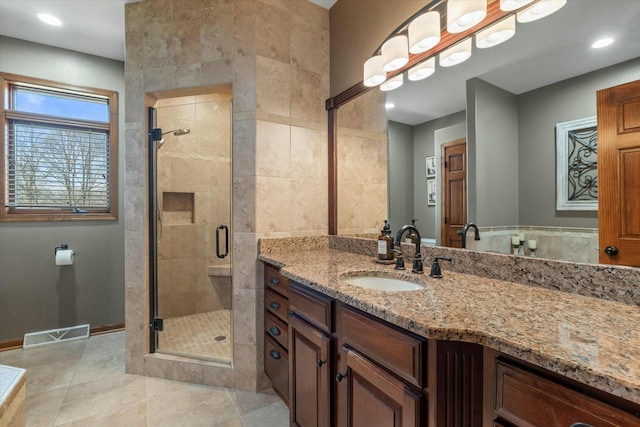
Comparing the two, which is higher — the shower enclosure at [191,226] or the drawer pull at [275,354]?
the shower enclosure at [191,226]

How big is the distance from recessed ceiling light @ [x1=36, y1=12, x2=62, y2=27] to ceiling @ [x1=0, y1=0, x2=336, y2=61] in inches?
1.3

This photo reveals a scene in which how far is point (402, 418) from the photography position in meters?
0.84

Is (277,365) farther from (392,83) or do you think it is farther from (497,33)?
(497,33)

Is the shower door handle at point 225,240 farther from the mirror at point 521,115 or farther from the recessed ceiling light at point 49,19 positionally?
the recessed ceiling light at point 49,19

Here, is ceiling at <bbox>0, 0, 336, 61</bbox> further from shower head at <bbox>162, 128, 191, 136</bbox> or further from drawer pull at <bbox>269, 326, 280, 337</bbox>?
drawer pull at <bbox>269, 326, 280, 337</bbox>

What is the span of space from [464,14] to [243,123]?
1.37 meters

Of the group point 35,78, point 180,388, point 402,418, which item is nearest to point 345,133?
point 402,418

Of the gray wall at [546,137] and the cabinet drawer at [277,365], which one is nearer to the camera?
the gray wall at [546,137]

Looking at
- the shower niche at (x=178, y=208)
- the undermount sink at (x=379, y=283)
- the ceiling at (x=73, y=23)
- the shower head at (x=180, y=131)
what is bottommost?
the undermount sink at (x=379, y=283)

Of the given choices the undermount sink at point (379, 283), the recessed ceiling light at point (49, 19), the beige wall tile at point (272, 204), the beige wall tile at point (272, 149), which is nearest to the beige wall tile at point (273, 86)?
the beige wall tile at point (272, 149)

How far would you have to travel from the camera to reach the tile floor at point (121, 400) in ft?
5.54

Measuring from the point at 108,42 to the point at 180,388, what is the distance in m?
2.90

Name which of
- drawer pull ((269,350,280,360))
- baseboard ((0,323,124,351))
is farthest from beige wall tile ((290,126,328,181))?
baseboard ((0,323,124,351))

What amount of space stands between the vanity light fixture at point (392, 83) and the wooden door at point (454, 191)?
57 centimetres
